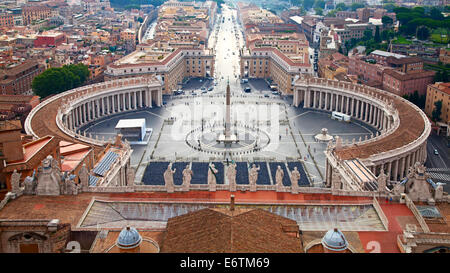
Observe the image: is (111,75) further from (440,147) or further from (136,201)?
(136,201)

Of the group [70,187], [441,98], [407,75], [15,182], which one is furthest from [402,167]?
[15,182]

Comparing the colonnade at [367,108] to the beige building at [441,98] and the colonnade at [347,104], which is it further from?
the beige building at [441,98]

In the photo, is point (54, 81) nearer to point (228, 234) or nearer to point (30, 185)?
point (30, 185)

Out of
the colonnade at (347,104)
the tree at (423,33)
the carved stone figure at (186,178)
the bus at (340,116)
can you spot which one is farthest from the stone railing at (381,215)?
the tree at (423,33)

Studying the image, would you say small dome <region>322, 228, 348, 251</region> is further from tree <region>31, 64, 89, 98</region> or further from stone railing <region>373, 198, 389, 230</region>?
tree <region>31, 64, 89, 98</region>

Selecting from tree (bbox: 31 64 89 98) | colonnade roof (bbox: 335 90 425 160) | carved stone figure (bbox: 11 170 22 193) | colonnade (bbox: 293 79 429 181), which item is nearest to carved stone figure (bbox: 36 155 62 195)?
carved stone figure (bbox: 11 170 22 193)
